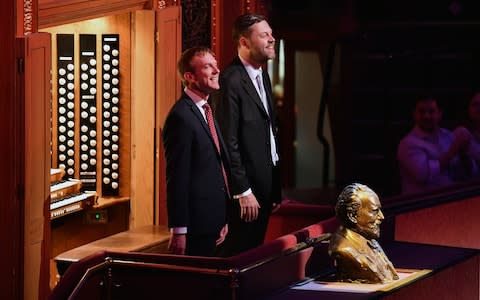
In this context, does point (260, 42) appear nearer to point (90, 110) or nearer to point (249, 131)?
point (249, 131)

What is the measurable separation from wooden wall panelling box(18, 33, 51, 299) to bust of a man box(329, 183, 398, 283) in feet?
5.94

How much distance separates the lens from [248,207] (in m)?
6.14

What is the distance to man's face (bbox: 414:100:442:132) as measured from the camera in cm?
730

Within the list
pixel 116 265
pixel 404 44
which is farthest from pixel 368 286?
pixel 404 44

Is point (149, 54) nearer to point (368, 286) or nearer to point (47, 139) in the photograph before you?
point (47, 139)

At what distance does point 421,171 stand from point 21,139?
251cm

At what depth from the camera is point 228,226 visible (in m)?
6.32

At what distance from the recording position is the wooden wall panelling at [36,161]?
629 centimetres

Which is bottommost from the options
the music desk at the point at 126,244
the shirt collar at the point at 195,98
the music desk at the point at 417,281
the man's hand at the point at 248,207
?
the music desk at the point at 126,244

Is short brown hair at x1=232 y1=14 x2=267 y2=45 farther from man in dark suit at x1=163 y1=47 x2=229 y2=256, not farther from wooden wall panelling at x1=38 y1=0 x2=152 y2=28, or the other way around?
wooden wall panelling at x1=38 y1=0 x2=152 y2=28

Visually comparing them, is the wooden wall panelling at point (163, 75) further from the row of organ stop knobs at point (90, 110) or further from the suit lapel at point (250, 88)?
the suit lapel at point (250, 88)

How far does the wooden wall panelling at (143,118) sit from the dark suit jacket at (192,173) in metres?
2.08

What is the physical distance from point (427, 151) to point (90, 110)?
2.12m

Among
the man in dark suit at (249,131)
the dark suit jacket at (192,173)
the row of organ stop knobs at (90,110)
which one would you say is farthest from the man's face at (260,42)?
the row of organ stop knobs at (90,110)
